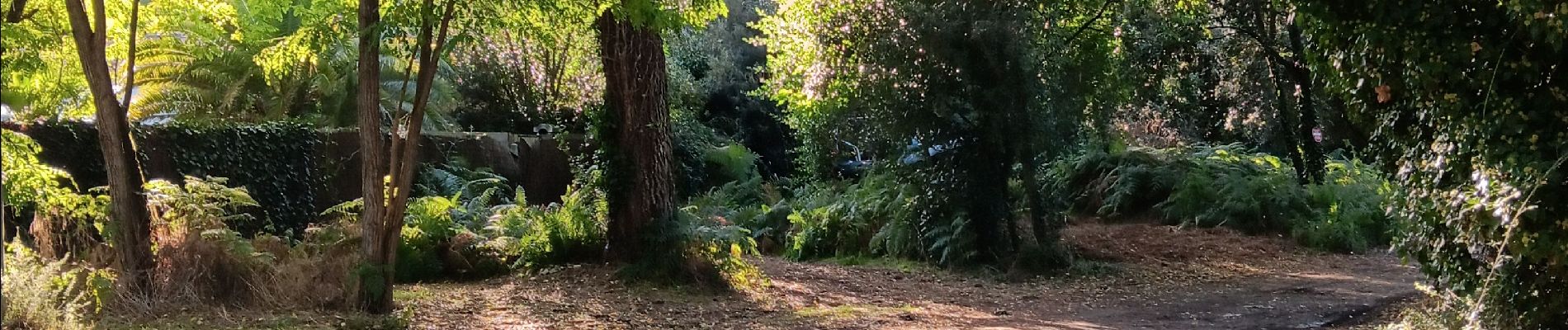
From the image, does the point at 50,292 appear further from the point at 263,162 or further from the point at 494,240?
the point at 263,162

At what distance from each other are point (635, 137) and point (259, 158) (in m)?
4.31

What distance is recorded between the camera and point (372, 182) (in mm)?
6082

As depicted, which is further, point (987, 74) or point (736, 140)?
point (736, 140)

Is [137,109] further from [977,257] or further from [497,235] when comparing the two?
[977,257]

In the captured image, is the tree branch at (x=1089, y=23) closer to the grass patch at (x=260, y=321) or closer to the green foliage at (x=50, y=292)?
the grass patch at (x=260, y=321)

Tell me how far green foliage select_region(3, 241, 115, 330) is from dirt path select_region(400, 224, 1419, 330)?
1.69 metres

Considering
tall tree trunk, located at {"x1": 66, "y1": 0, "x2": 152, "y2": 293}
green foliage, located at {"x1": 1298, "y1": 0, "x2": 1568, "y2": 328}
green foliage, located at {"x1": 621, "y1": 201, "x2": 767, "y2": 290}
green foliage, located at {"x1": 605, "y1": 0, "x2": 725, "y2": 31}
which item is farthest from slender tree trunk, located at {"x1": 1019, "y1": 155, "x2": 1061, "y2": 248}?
tall tree trunk, located at {"x1": 66, "y1": 0, "x2": 152, "y2": 293}

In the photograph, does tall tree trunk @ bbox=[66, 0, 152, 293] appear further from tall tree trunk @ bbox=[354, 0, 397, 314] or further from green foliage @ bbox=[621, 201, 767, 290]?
green foliage @ bbox=[621, 201, 767, 290]

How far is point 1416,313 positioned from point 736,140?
14.6 m

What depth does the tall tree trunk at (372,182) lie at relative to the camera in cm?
584

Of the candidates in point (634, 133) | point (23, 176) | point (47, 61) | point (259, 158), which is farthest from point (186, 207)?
point (259, 158)

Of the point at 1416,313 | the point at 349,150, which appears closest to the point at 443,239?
the point at 349,150

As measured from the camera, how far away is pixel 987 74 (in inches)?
364

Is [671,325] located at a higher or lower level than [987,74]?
lower
